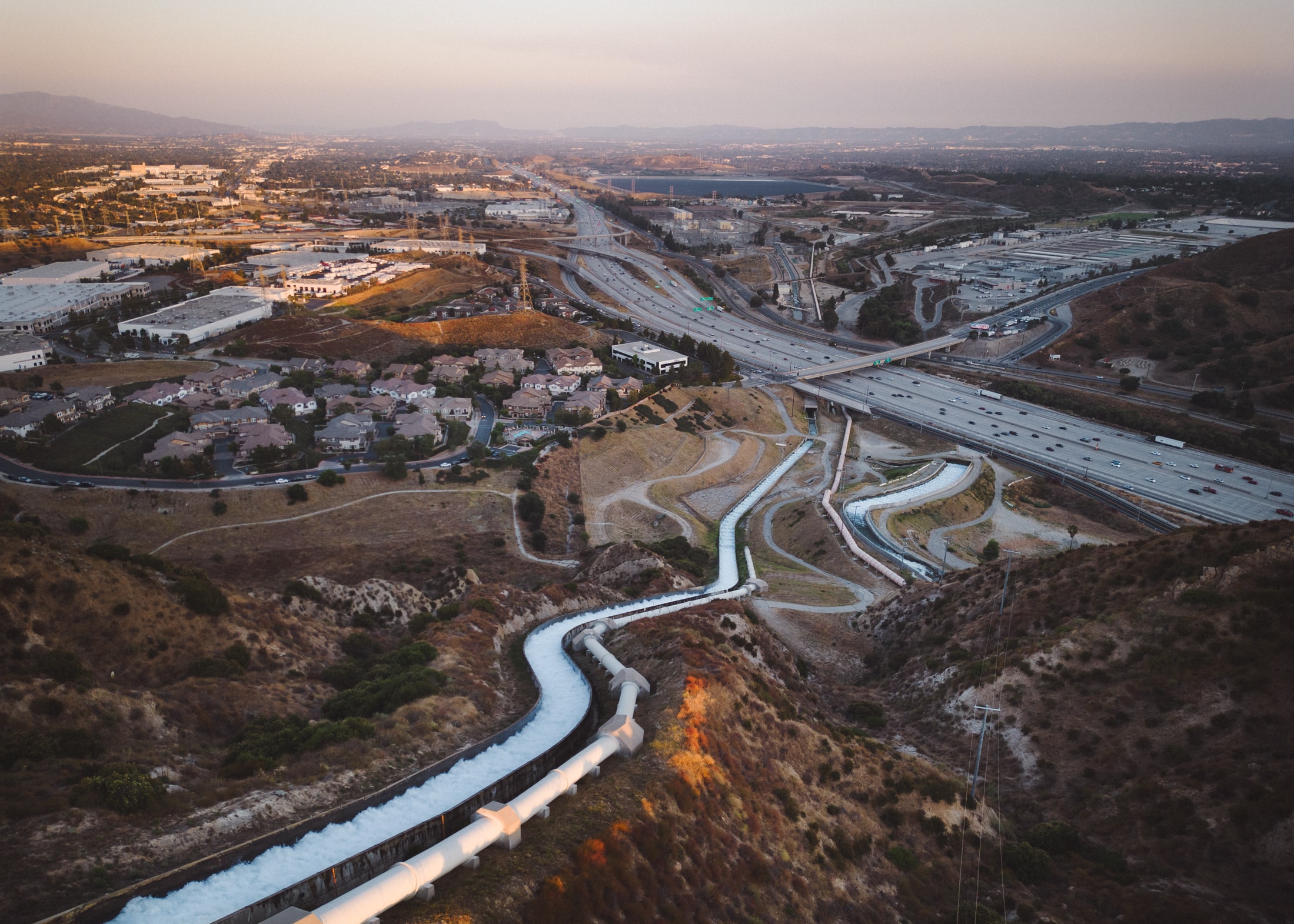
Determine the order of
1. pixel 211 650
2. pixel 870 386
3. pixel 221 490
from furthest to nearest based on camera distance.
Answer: pixel 870 386 → pixel 221 490 → pixel 211 650

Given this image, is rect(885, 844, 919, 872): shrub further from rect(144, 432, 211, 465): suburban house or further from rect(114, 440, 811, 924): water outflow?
rect(144, 432, 211, 465): suburban house

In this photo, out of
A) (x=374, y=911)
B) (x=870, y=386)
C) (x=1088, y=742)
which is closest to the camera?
(x=374, y=911)

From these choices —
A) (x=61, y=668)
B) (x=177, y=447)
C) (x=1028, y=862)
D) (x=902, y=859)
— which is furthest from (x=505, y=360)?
(x=1028, y=862)

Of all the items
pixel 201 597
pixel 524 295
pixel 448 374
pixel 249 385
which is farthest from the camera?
pixel 524 295

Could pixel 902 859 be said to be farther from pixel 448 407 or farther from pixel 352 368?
pixel 352 368

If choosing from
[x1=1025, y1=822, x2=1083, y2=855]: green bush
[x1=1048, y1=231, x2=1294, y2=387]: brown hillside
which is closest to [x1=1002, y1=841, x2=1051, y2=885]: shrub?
[x1=1025, y1=822, x2=1083, y2=855]: green bush

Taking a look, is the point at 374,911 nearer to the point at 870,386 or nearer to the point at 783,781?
the point at 783,781

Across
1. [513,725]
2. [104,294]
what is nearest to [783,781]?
[513,725]
